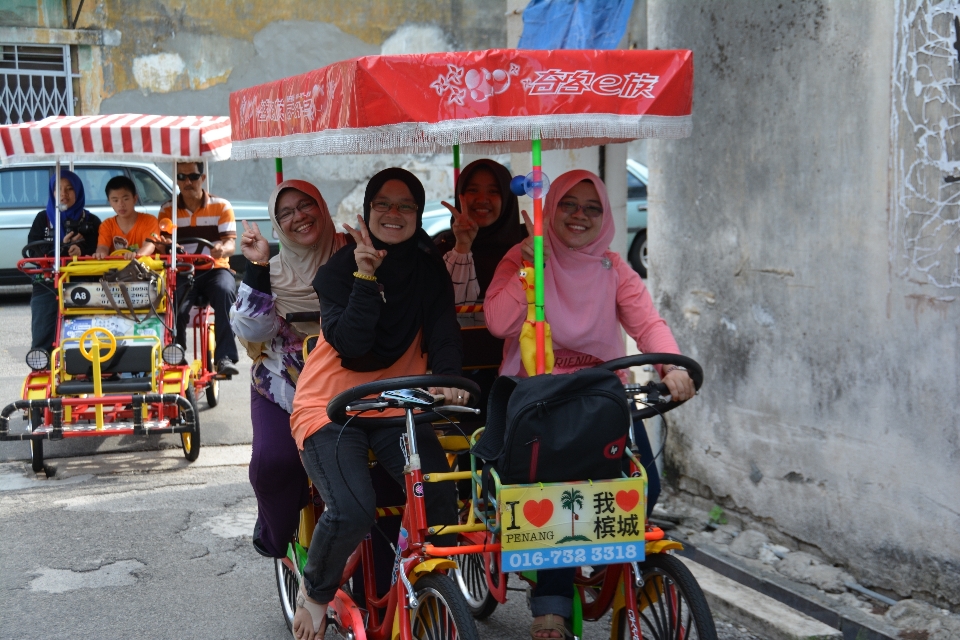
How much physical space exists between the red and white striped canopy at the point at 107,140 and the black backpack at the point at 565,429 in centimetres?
481

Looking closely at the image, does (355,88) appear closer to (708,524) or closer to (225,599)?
(225,599)

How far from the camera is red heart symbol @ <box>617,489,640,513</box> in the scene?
2.89 metres

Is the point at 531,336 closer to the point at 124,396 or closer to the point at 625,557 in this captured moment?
the point at 625,557

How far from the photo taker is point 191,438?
22.5ft

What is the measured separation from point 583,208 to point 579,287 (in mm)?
287

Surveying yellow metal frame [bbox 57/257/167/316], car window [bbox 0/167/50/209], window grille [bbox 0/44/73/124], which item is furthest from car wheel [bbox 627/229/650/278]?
window grille [bbox 0/44/73/124]

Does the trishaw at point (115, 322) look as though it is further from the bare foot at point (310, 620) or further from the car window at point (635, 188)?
the car window at point (635, 188)

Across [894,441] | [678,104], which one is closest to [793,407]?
[894,441]

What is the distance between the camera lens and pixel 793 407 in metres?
4.78

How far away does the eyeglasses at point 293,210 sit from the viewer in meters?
4.15

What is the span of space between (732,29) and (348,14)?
1309cm

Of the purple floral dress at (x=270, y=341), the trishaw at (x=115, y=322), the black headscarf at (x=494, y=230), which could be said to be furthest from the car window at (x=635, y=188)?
the purple floral dress at (x=270, y=341)

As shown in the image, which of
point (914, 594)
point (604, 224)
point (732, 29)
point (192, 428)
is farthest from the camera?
point (192, 428)

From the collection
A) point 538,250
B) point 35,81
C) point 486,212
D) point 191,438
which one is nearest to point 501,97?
point 538,250
